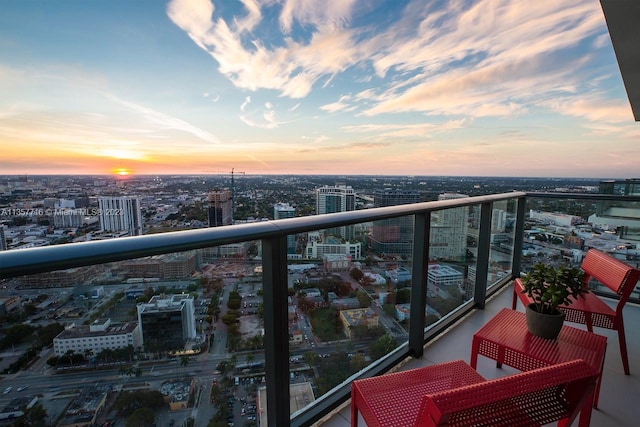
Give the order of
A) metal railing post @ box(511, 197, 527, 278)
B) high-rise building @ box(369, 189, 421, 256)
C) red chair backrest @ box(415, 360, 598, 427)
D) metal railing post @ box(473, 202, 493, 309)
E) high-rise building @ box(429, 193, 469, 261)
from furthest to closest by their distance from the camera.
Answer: metal railing post @ box(511, 197, 527, 278), metal railing post @ box(473, 202, 493, 309), high-rise building @ box(429, 193, 469, 261), high-rise building @ box(369, 189, 421, 256), red chair backrest @ box(415, 360, 598, 427)

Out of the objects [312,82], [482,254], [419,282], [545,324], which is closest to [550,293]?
[545,324]

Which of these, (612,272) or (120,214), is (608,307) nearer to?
(612,272)

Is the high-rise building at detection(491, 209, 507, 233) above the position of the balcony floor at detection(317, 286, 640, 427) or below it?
above

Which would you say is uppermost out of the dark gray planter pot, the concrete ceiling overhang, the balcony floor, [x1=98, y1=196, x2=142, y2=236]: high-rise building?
the concrete ceiling overhang

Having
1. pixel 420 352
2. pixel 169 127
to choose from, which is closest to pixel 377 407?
pixel 420 352

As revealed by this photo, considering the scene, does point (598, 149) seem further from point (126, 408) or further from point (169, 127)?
point (169, 127)

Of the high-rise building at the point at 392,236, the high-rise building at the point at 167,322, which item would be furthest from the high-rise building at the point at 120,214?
the high-rise building at the point at 392,236

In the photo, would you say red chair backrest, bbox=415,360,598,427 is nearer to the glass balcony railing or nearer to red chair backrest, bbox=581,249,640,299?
the glass balcony railing

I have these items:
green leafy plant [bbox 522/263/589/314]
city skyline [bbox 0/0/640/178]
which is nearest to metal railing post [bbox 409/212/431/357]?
green leafy plant [bbox 522/263/589/314]
